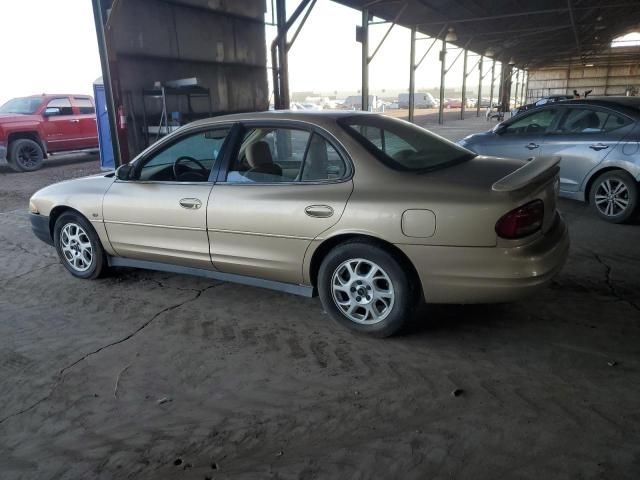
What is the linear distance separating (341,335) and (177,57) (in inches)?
329

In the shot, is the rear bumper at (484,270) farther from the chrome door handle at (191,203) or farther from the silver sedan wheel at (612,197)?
the silver sedan wheel at (612,197)

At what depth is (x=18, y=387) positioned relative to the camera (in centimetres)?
301

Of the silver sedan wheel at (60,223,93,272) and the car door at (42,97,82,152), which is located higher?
the car door at (42,97,82,152)

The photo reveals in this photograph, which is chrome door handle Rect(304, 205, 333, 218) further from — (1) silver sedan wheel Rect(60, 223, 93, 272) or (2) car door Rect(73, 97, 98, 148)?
(2) car door Rect(73, 97, 98, 148)

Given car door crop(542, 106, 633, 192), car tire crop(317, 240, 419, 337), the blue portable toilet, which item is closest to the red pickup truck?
the blue portable toilet

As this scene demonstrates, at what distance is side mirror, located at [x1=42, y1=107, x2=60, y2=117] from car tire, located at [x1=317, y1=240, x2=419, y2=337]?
1218 cm

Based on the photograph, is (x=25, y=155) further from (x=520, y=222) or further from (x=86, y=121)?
(x=520, y=222)

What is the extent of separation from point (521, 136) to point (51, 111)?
11.5 m

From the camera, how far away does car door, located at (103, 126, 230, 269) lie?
3.93 metres

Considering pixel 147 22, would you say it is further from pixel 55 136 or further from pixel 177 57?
pixel 55 136

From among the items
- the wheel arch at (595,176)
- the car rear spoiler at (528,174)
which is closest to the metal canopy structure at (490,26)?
the wheel arch at (595,176)

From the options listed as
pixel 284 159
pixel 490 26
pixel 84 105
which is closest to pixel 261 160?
pixel 284 159

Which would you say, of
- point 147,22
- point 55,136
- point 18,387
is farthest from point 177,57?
point 18,387

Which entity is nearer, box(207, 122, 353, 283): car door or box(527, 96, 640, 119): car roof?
box(207, 122, 353, 283): car door
